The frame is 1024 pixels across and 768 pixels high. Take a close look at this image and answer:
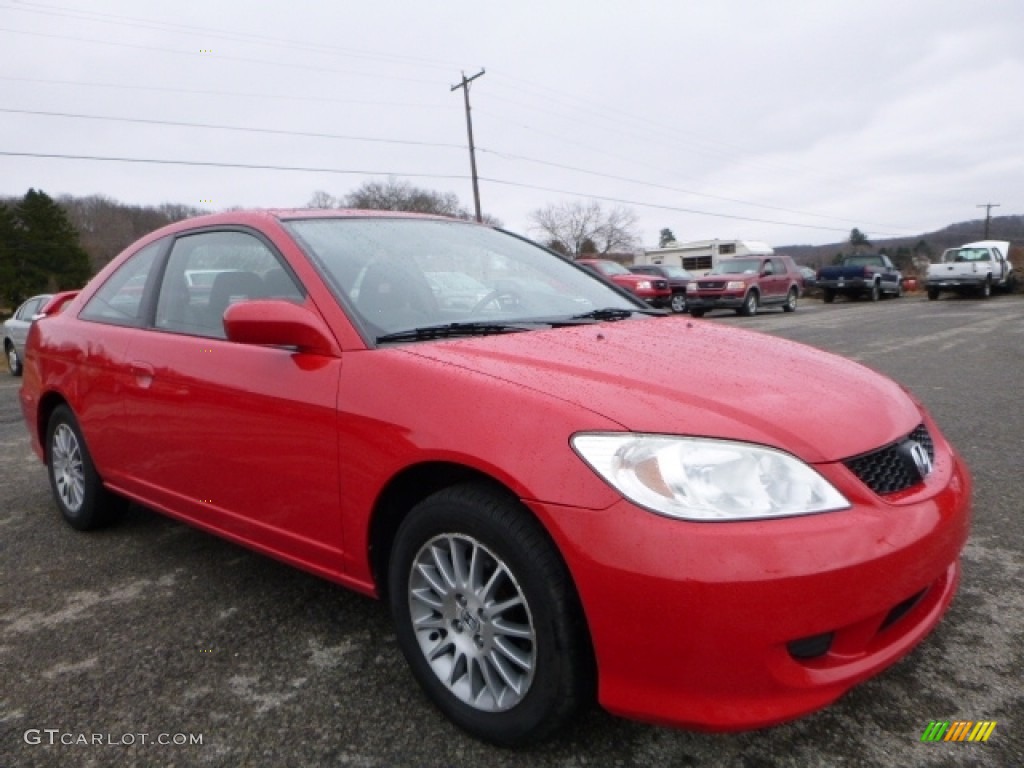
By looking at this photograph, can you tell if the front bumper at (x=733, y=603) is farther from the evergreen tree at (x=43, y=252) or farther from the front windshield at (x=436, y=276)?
the evergreen tree at (x=43, y=252)

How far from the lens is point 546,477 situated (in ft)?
5.72

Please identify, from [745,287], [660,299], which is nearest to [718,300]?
[745,287]

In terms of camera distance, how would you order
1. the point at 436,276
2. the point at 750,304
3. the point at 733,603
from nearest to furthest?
the point at 733,603, the point at 436,276, the point at 750,304

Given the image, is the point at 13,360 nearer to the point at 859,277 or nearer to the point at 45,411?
the point at 45,411

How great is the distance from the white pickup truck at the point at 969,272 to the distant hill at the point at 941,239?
44.7 metres

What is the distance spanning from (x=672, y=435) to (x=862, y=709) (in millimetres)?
1017

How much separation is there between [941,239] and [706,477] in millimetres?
101293

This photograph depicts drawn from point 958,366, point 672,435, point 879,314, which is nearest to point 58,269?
point 879,314

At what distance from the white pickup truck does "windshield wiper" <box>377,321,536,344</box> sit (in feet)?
94.9

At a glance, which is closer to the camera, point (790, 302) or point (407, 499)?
point (407, 499)

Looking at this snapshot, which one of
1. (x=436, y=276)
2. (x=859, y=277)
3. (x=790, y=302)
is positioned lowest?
(x=790, y=302)

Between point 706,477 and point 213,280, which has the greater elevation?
point 213,280

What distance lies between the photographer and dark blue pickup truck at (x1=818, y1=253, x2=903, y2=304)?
27812 mm

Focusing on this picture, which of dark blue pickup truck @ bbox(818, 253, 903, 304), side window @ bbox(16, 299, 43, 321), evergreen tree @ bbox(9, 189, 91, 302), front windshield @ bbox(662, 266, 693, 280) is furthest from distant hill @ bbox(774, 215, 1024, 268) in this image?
side window @ bbox(16, 299, 43, 321)
